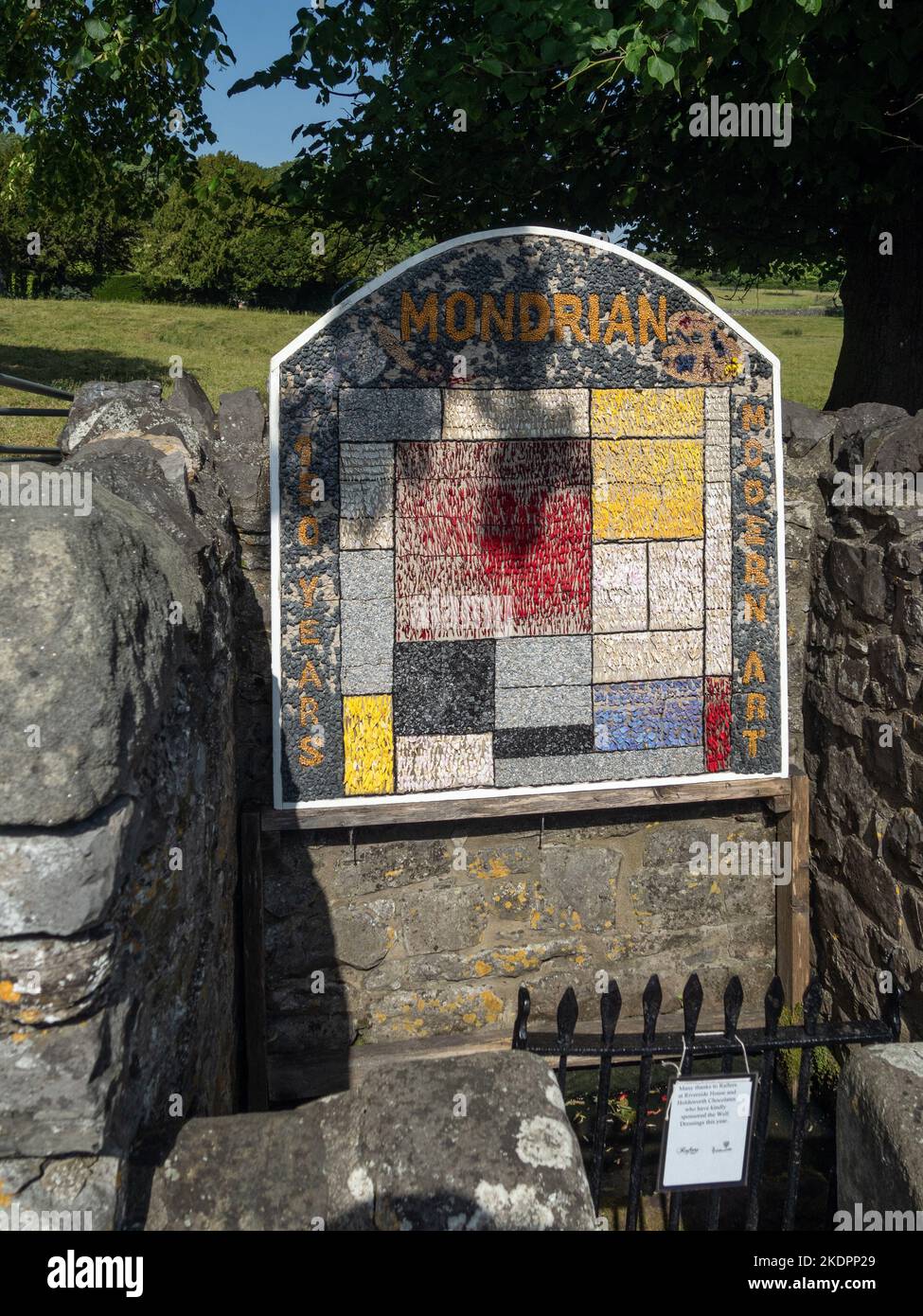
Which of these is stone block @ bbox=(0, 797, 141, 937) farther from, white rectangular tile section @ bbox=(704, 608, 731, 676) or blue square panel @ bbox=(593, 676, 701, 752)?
white rectangular tile section @ bbox=(704, 608, 731, 676)

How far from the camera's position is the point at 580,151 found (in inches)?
245

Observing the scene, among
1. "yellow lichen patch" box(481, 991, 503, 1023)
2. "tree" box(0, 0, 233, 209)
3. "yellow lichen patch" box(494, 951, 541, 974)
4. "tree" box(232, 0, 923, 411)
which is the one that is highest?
"tree" box(0, 0, 233, 209)

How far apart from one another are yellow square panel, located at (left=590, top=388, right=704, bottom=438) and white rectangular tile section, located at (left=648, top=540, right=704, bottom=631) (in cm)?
41

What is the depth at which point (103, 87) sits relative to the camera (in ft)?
24.0

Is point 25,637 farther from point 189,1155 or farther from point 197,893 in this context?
point 197,893

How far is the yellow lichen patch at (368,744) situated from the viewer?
3.90 meters

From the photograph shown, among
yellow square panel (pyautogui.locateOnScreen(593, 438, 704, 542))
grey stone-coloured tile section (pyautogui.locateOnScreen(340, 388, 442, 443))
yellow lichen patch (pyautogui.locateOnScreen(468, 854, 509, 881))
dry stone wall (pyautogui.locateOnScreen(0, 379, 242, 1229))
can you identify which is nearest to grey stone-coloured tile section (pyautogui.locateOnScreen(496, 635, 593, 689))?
yellow square panel (pyautogui.locateOnScreen(593, 438, 704, 542))

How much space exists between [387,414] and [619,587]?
3.51ft

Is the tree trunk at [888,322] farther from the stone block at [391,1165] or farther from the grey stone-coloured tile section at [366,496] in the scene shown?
the stone block at [391,1165]

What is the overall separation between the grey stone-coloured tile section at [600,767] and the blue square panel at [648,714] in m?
0.04

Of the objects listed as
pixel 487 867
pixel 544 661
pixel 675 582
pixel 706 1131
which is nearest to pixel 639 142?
pixel 675 582

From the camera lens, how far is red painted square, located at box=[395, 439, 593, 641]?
3.82m
